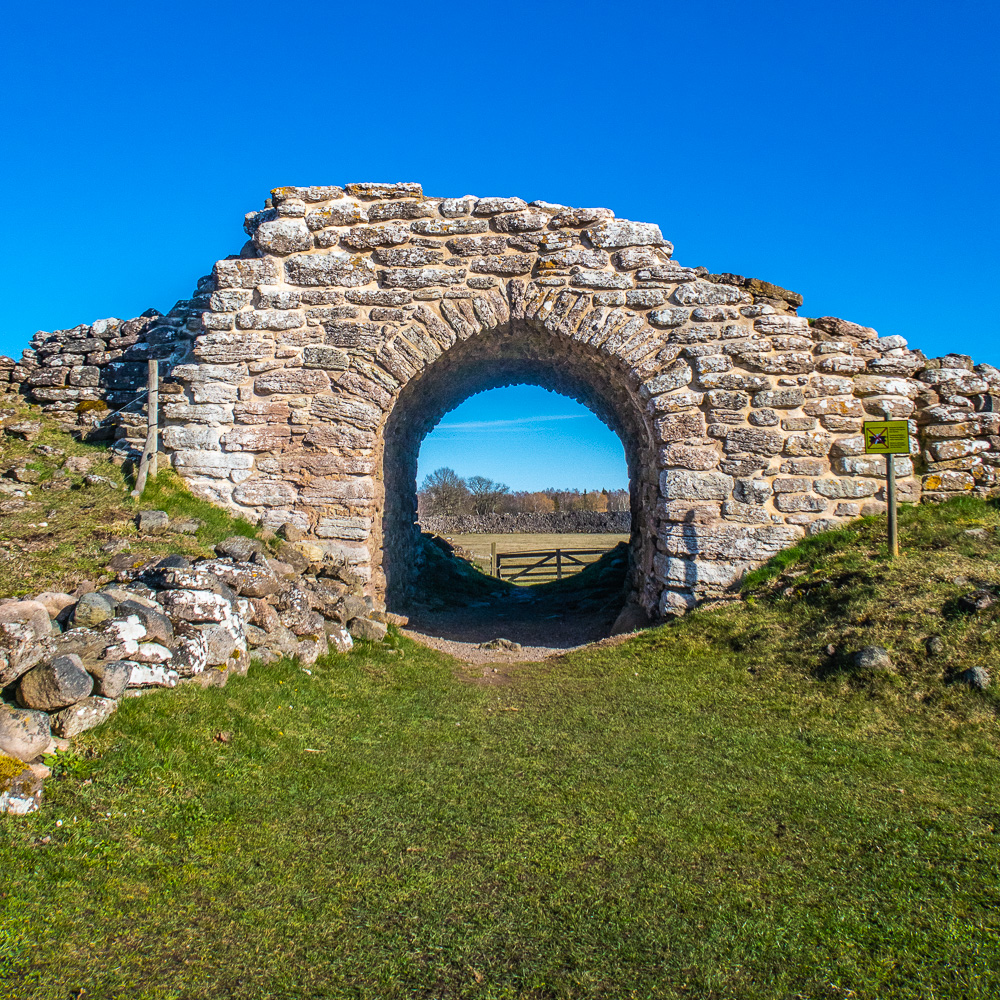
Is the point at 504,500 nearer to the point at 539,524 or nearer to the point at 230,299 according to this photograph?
the point at 539,524

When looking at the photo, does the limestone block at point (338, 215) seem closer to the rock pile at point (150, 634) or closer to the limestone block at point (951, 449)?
the rock pile at point (150, 634)

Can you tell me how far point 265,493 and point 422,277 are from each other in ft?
10.7

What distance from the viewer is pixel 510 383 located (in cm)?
1209

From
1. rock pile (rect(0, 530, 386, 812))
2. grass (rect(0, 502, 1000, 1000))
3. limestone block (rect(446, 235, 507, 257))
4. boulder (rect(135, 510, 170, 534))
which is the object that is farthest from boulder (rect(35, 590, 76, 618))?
limestone block (rect(446, 235, 507, 257))

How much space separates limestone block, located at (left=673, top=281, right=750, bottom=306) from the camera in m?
8.49

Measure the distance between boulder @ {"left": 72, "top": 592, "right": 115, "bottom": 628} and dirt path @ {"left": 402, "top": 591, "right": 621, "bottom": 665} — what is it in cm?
408

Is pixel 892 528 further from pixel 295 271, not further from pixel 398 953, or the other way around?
pixel 295 271

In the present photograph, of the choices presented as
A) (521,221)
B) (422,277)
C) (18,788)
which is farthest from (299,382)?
(18,788)

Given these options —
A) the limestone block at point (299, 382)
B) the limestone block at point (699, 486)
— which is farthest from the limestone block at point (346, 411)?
the limestone block at point (699, 486)

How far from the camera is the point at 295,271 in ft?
28.6

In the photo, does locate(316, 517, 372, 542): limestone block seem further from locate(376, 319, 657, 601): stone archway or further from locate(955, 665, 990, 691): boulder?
locate(955, 665, 990, 691): boulder

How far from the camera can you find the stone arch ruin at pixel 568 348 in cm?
832

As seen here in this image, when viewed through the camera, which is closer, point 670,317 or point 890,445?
point 890,445

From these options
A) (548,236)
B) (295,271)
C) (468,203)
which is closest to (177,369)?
(295,271)
